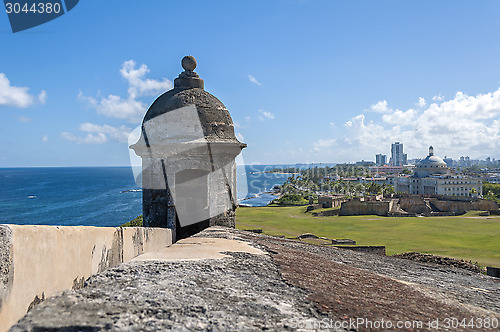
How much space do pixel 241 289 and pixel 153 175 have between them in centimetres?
532

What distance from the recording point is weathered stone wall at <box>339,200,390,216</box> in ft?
164

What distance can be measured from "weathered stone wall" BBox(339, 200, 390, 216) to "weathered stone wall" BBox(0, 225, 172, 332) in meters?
48.9

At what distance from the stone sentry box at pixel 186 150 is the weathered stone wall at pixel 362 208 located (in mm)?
43853

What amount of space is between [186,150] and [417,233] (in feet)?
95.8

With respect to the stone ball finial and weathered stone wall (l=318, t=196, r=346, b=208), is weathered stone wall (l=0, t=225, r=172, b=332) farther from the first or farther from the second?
weathered stone wall (l=318, t=196, r=346, b=208)

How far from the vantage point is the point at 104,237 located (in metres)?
3.15

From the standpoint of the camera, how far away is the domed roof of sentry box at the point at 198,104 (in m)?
7.65

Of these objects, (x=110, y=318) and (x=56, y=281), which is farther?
(x=56, y=281)

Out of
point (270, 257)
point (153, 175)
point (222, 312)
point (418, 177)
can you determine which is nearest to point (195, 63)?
point (153, 175)

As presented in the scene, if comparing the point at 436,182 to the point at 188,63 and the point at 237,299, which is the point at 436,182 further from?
the point at 237,299

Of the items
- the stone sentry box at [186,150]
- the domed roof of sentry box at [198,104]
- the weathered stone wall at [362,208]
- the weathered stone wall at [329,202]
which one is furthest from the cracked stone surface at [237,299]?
the weathered stone wall at [329,202]

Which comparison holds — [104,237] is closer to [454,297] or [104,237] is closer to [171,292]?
[171,292]
